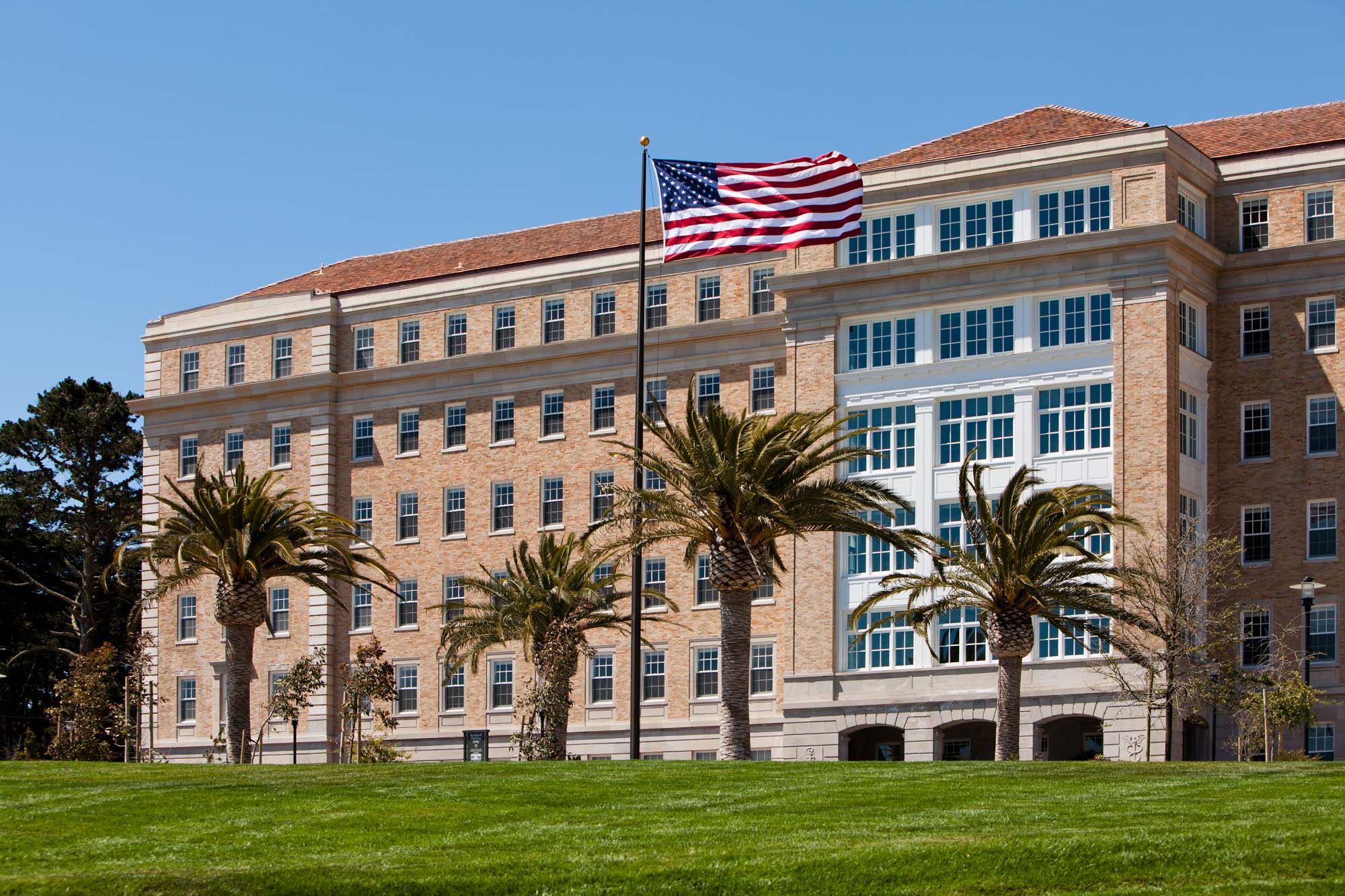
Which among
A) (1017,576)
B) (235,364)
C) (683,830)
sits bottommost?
(683,830)

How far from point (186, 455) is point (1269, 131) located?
1583 inches

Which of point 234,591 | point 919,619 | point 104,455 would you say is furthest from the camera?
point 104,455

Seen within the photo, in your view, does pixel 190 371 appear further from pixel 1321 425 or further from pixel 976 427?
pixel 1321 425

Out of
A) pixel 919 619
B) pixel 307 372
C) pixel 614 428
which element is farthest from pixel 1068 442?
pixel 307 372

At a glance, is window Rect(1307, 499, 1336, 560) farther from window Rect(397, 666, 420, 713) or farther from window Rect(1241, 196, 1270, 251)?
window Rect(397, 666, 420, 713)

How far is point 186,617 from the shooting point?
76.1 meters

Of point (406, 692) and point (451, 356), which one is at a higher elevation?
point (451, 356)

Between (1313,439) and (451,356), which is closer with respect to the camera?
(1313,439)

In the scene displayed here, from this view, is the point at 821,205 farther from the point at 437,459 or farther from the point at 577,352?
the point at 437,459

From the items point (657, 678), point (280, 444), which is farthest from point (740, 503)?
point (280, 444)

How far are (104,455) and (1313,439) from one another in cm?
5341

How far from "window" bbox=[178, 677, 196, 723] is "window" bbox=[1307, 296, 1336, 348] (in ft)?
133

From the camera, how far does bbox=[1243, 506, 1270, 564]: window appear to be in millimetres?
58188

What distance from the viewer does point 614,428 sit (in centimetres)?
6825
